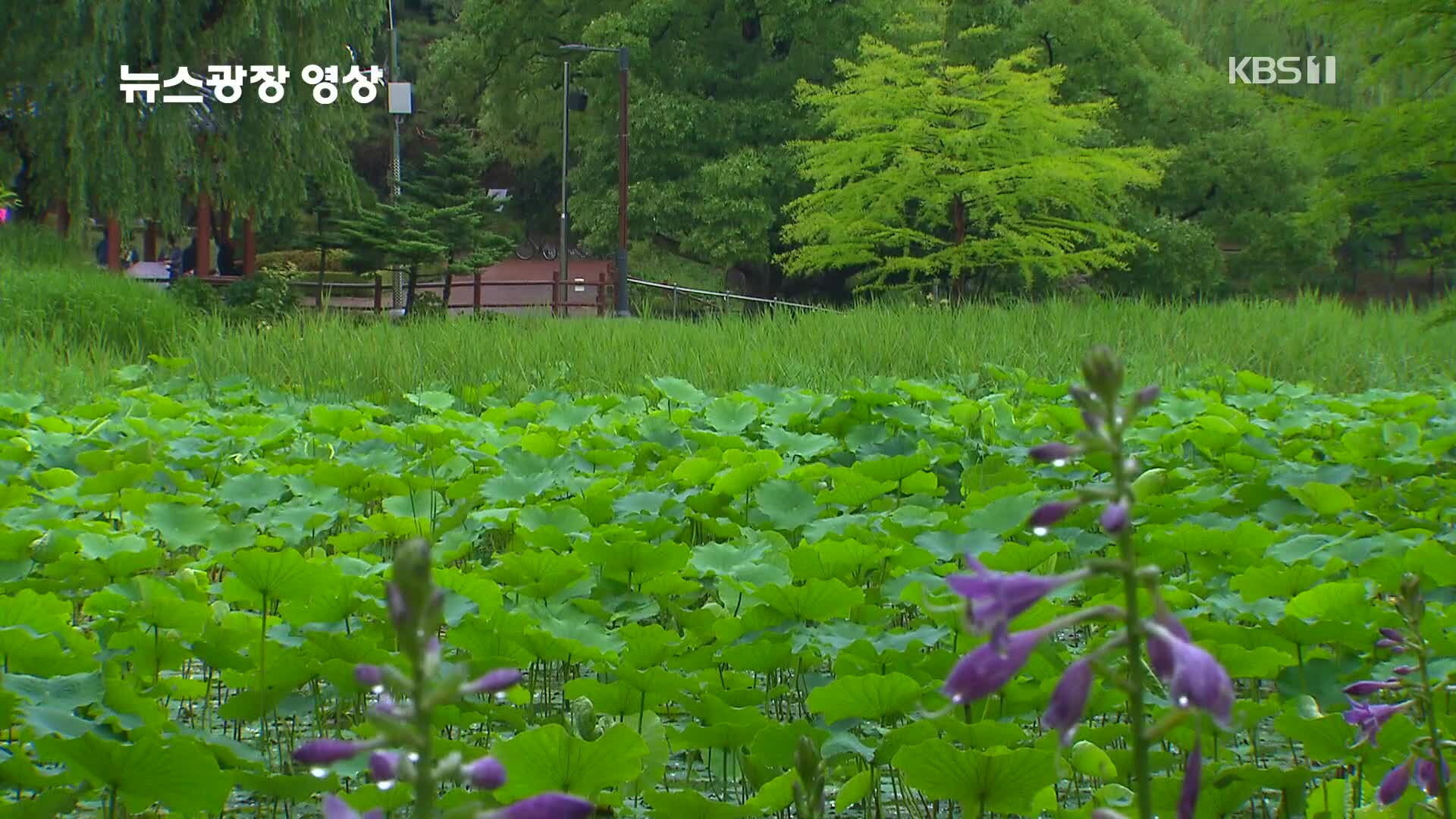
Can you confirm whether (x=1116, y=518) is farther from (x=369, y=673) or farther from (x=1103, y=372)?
(x=369, y=673)

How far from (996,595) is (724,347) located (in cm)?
768

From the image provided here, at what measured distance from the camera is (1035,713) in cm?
190

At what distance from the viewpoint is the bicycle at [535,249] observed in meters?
47.6

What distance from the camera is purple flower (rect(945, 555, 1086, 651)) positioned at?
2.23 feet

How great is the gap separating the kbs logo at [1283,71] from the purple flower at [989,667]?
→ 31025 millimetres

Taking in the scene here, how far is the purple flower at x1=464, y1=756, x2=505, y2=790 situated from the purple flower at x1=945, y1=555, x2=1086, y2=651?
0.79ft

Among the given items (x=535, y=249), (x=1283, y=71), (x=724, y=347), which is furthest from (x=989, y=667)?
(x=535, y=249)

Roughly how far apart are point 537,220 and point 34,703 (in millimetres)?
41991

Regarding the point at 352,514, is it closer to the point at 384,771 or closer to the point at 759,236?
the point at 384,771

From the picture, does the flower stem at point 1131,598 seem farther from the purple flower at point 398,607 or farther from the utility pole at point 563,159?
the utility pole at point 563,159


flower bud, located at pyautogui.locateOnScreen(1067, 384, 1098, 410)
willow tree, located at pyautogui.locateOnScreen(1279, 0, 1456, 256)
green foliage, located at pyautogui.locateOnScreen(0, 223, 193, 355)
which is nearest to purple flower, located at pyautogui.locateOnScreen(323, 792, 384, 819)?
flower bud, located at pyautogui.locateOnScreen(1067, 384, 1098, 410)

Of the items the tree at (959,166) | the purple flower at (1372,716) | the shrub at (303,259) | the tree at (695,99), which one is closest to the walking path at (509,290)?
the tree at (695,99)

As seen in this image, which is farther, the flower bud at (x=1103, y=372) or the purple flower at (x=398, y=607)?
the flower bud at (x=1103, y=372)

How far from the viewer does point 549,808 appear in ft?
2.00
